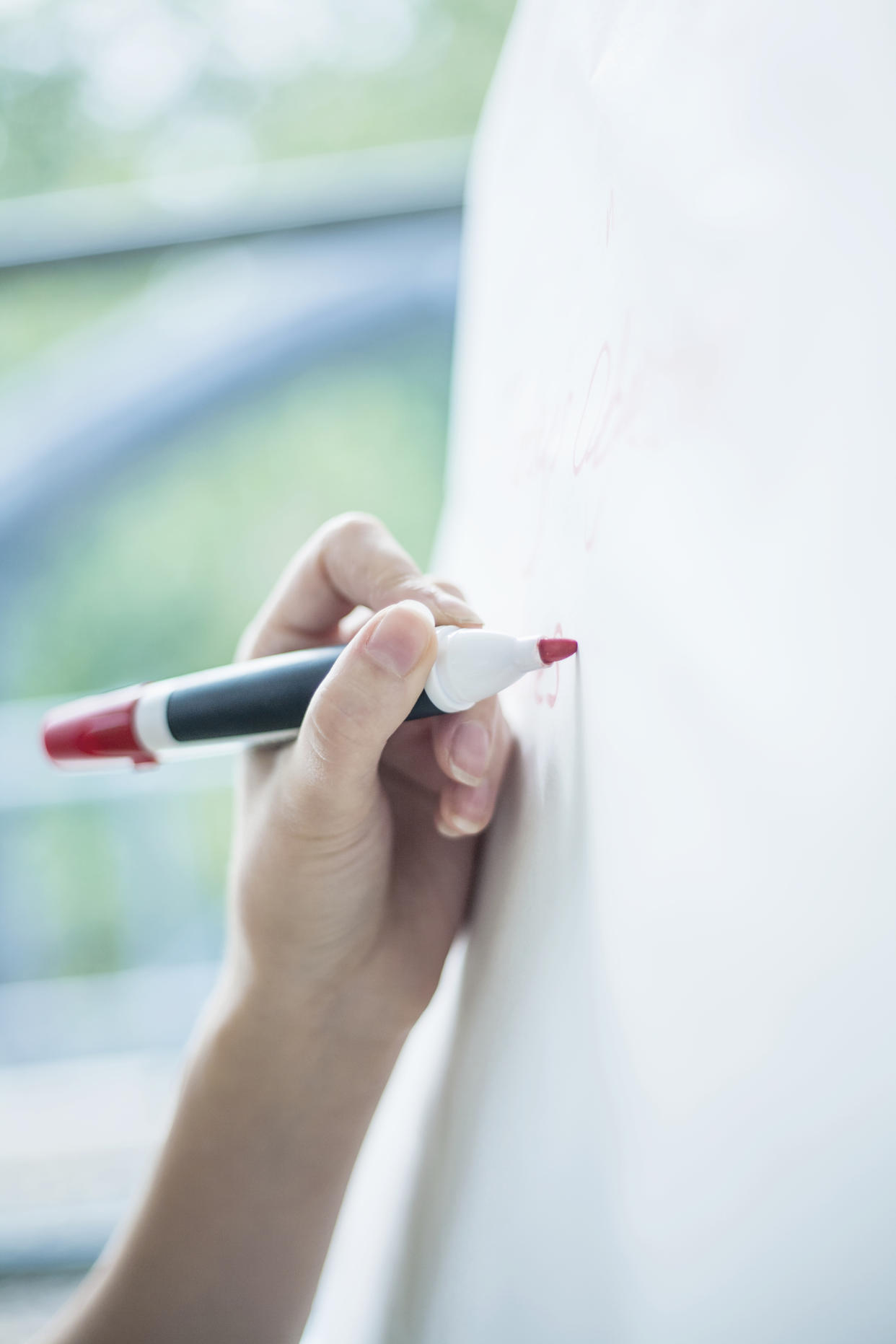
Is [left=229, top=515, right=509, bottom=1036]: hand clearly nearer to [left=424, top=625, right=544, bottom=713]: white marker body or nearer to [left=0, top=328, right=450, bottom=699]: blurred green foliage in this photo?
[left=424, top=625, right=544, bottom=713]: white marker body

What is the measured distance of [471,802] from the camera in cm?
30

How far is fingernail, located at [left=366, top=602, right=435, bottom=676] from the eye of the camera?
0.83 feet

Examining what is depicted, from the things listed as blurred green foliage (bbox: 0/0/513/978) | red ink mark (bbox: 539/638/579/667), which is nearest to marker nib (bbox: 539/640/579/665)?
red ink mark (bbox: 539/638/579/667)

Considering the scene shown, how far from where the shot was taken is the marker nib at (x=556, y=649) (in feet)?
0.75

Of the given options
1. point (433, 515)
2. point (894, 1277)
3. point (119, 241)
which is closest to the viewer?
point (894, 1277)

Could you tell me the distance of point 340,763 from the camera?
0.93 feet

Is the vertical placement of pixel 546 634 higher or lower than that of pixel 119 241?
lower

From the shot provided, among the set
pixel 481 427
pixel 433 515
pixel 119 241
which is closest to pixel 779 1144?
pixel 481 427

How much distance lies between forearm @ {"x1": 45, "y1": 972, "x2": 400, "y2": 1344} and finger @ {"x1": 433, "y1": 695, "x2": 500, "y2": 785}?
0.38 ft

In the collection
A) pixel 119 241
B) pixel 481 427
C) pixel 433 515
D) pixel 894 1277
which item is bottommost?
pixel 894 1277

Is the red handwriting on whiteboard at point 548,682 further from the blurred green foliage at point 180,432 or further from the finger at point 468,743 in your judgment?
the blurred green foliage at point 180,432

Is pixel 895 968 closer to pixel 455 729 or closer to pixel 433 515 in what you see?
pixel 455 729

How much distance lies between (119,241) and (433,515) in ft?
1.49

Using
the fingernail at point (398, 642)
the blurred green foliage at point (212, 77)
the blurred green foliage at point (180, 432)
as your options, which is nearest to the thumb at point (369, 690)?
the fingernail at point (398, 642)
